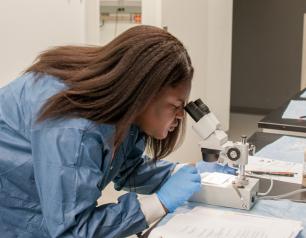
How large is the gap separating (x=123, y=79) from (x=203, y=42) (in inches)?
119

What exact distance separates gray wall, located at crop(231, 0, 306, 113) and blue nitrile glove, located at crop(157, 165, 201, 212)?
14.2ft

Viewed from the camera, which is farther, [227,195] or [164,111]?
[227,195]

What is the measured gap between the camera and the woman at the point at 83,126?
3.16 feet

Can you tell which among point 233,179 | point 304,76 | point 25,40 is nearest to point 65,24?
point 25,40

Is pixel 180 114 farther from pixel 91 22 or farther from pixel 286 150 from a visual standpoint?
pixel 91 22

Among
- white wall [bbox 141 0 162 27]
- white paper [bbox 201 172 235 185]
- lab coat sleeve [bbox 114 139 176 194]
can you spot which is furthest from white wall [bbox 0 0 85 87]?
white paper [bbox 201 172 235 185]

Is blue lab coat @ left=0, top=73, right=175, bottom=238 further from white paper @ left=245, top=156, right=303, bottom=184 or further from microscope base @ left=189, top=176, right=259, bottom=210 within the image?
white paper @ left=245, top=156, right=303, bottom=184

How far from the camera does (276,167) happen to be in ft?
5.30

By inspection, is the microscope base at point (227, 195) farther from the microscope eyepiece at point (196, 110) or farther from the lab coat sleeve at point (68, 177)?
the lab coat sleeve at point (68, 177)

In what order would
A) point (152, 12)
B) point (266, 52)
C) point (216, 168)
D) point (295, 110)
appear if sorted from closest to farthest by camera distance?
point (216, 168) → point (295, 110) → point (152, 12) → point (266, 52)

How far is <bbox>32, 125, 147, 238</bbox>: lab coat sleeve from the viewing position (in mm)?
953

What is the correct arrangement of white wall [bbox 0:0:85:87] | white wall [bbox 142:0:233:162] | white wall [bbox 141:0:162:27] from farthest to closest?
white wall [bbox 142:0:233:162]
white wall [bbox 141:0:162:27]
white wall [bbox 0:0:85:87]

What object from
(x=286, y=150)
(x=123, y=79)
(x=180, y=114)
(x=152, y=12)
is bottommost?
(x=286, y=150)

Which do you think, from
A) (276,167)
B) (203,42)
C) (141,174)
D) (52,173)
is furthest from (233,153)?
(203,42)
